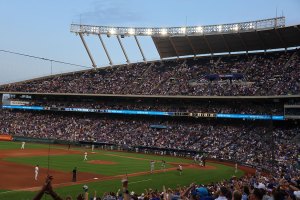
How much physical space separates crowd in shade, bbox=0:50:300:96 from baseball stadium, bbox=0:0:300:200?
0.20 metres

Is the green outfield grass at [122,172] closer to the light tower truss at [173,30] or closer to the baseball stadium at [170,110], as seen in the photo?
the baseball stadium at [170,110]

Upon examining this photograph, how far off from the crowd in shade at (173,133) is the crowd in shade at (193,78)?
5254mm

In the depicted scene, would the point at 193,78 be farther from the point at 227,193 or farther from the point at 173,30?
the point at 227,193

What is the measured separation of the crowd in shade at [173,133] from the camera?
149ft

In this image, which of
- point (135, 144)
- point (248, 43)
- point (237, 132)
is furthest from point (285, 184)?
point (248, 43)

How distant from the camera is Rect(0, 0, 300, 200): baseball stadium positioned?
41.4 meters

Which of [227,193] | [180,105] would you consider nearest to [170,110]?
[180,105]

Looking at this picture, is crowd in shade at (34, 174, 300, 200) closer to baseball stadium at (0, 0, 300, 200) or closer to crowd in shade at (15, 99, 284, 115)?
baseball stadium at (0, 0, 300, 200)

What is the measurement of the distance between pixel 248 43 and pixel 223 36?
4.34 metres

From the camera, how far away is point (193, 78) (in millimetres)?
62094

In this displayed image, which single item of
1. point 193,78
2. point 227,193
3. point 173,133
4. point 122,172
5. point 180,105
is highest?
point 193,78

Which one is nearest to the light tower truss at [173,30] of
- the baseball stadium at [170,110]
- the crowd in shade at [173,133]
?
the baseball stadium at [170,110]

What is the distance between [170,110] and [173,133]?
4591mm

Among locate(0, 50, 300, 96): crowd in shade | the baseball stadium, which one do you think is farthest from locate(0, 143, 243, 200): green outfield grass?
locate(0, 50, 300, 96): crowd in shade
